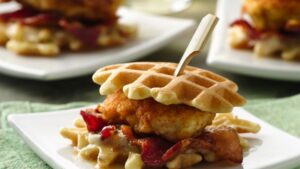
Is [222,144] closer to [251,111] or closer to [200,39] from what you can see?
[200,39]

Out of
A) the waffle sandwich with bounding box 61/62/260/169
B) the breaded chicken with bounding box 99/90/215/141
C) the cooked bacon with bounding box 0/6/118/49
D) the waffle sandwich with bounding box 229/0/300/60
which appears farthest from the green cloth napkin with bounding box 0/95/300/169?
the cooked bacon with bounding box 0/6/118/49

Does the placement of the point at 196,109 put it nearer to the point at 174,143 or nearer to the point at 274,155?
the point at 174,143

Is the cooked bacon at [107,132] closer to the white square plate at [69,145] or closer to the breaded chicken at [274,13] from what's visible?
the white square plate at [69,145]

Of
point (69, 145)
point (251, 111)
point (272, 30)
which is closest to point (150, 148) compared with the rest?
point (69, 145)

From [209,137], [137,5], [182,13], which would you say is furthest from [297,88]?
[137,5]

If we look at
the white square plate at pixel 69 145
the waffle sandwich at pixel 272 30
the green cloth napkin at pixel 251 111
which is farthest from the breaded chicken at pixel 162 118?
the waffle sandwich at pixel 272 30
